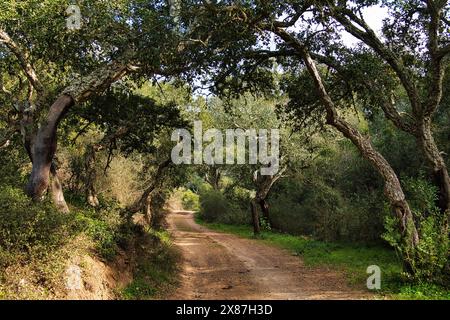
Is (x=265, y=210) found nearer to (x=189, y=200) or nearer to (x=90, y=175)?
(x=90, y=175)

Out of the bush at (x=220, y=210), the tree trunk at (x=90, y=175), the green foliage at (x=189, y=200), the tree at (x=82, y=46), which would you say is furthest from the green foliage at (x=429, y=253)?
the green foliage at (x=189, y=200)

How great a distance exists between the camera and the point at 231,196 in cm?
3894

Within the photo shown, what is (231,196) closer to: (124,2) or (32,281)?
(124,2)

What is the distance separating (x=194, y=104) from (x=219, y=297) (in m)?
17.7

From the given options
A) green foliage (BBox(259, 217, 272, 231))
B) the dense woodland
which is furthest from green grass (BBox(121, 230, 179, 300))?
green foliage (BBox(259, 217, 272, 231))

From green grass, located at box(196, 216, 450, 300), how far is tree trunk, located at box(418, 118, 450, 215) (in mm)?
2497

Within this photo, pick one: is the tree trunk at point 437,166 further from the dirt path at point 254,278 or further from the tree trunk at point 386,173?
the dirt path at point 254,278

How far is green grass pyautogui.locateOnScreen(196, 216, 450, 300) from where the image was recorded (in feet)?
32.4

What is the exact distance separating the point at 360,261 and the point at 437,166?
17.7 feet

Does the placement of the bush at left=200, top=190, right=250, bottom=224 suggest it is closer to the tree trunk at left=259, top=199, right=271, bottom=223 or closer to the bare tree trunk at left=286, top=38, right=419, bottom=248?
the tree trunk at left=259, top=199, right=271, bottom=223

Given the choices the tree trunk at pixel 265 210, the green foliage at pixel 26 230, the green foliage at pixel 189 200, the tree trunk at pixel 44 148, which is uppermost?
the tree trunk at pixel 44 148

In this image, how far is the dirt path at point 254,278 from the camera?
10.8m

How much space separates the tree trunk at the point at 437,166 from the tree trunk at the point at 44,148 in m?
10.3

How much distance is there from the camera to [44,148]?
1120 cm
